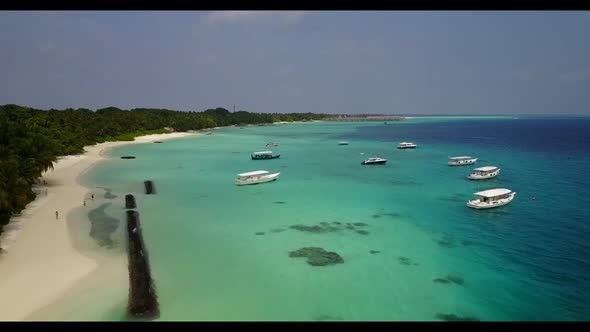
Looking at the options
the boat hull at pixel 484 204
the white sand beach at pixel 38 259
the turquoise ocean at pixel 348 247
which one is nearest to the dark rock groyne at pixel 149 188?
the turquoise ocean at pixel 348 247

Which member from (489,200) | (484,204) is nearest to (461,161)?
(489,200)

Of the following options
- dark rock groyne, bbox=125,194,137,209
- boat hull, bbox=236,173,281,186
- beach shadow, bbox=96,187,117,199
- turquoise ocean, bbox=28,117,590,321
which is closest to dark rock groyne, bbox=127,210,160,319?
turquoise ocean, bbox=28,117,590,321

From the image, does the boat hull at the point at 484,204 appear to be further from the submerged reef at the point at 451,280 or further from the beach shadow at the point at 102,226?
the beach shadow at the point at 102,226

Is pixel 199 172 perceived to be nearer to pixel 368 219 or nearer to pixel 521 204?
pixel 368 219

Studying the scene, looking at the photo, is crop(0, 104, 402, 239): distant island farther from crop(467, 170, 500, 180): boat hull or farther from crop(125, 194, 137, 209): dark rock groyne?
crop(467, 170, 500, 180): boat hull

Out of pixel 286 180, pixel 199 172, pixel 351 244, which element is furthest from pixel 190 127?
pixel 351 244
